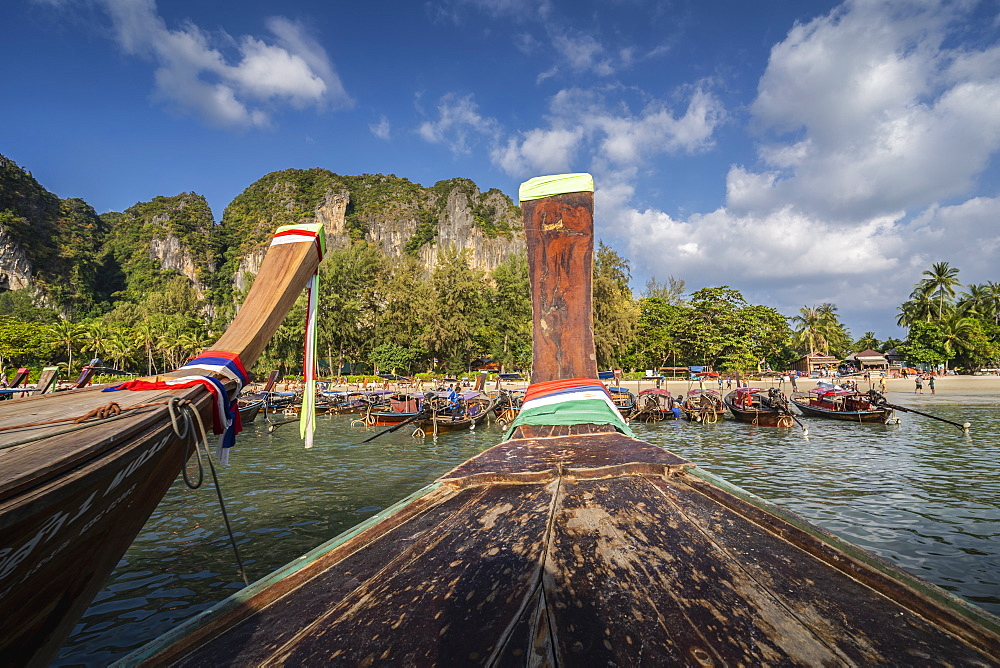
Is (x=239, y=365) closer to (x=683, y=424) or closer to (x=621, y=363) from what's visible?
(x=683, y=424)

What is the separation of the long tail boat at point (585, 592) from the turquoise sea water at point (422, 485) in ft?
15.0

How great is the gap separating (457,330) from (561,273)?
40098 millimetres

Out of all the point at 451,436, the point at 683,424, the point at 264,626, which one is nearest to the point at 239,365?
the point at 264,626

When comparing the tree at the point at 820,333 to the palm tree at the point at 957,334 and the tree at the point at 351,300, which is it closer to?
the palm tree at the point at 957,334

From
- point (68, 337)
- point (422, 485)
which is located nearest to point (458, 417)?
point (422, 485)

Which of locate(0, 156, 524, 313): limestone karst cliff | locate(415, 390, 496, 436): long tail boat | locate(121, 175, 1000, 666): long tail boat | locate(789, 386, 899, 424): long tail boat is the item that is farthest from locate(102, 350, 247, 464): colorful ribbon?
locate(0, 156, 524, 313): limestone karst cliff

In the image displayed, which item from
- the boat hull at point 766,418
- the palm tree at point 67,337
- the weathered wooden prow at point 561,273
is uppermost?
the palm tree at point 67,337

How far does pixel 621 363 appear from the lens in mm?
48688

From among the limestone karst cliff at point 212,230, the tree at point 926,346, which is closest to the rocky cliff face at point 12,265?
the limestone karst cliff at point 212,230

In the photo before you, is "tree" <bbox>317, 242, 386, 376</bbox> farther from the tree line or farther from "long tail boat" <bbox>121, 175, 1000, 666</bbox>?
"long tail boat" <bbox>121, 175, 1000, 666</bbox>

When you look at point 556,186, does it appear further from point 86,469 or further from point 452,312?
point 452,312

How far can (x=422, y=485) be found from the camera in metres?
10.7

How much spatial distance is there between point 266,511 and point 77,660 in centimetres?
438

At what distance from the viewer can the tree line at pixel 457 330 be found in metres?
42.0
